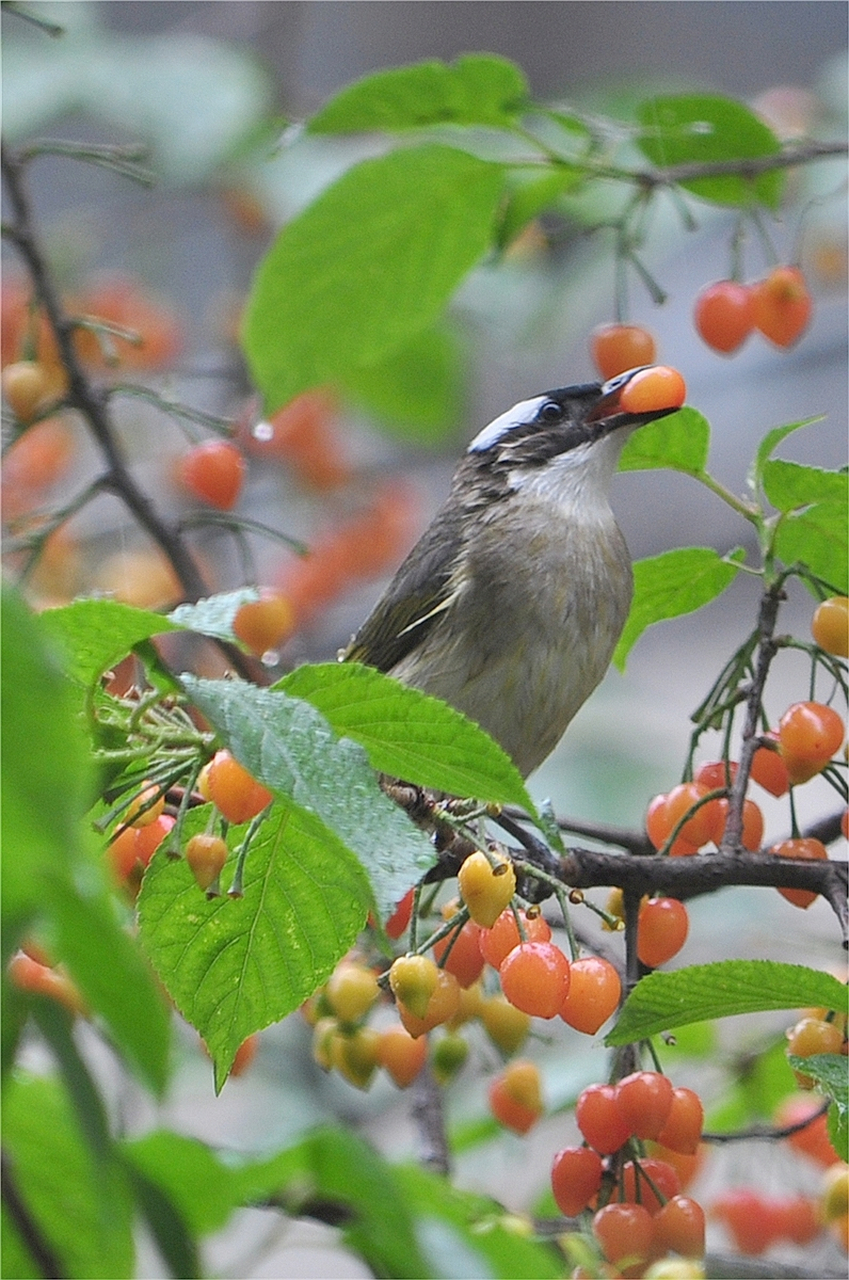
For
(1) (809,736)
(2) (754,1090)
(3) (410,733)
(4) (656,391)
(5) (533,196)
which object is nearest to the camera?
(3) (410,733)

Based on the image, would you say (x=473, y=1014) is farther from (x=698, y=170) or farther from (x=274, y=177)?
(x=274, y=177)

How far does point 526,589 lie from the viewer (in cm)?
276

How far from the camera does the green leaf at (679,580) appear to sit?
6.07ft

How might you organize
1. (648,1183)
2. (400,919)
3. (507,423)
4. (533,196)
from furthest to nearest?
(507,423)
(533,196)
(400,919)
(648,1183)

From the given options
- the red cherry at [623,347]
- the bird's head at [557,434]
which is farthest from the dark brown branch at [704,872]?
the bird's head at [557,434]

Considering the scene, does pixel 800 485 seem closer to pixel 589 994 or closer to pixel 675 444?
pixel 675 444

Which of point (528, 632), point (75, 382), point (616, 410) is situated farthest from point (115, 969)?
point (616, 410)

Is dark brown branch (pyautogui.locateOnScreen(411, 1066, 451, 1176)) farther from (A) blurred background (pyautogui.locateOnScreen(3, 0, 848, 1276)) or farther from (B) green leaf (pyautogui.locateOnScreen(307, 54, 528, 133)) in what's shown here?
(B) green leaf (pyautogui.locateOnScreen(307, 54, 528, 133))

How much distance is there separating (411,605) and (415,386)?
1540 mm

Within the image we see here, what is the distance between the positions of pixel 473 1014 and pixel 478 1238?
1.02 meters

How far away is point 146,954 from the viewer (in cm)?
143

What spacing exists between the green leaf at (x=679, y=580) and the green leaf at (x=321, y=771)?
2.56 ft

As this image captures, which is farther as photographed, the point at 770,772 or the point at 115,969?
the point at 770,772

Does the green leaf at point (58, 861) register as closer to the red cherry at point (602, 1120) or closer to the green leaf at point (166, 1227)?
the green leaf at point (166, 1227)
